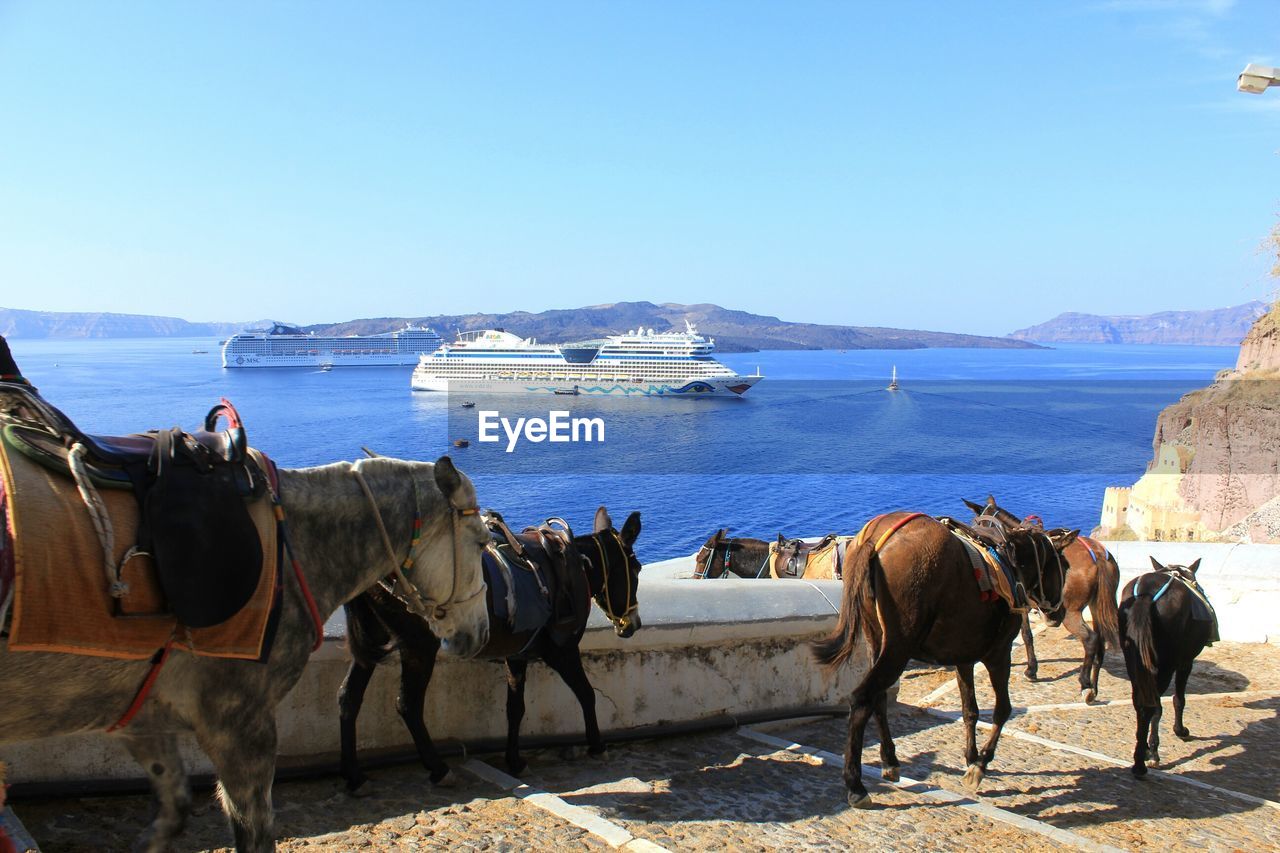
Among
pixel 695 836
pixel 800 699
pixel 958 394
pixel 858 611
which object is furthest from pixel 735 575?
pixel 958 394

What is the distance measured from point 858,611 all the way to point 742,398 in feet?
340

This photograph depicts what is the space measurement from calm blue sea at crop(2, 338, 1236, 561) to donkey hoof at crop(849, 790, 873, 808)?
3217 cm

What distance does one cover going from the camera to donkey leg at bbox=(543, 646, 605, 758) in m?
5.61

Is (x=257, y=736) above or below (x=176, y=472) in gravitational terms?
below

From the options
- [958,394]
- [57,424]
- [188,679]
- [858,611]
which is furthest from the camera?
[958,394]

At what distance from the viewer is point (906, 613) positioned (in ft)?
19.3

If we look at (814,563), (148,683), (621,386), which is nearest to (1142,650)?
(814,563)

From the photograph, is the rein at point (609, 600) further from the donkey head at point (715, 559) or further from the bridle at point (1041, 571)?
the donkey head at point (715, 559)

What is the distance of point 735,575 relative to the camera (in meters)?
11.9

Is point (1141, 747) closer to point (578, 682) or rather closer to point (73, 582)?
point (578, 682)

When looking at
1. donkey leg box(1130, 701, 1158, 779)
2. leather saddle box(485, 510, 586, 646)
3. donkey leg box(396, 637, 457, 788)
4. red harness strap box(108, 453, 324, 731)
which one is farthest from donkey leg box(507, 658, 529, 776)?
donkey leg box(1130, 701, 1158, 779)

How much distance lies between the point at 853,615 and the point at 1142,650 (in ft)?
8.95

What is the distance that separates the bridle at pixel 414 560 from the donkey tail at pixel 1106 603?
23.6ft

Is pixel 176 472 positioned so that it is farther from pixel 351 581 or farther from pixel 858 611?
pixel 858 611
